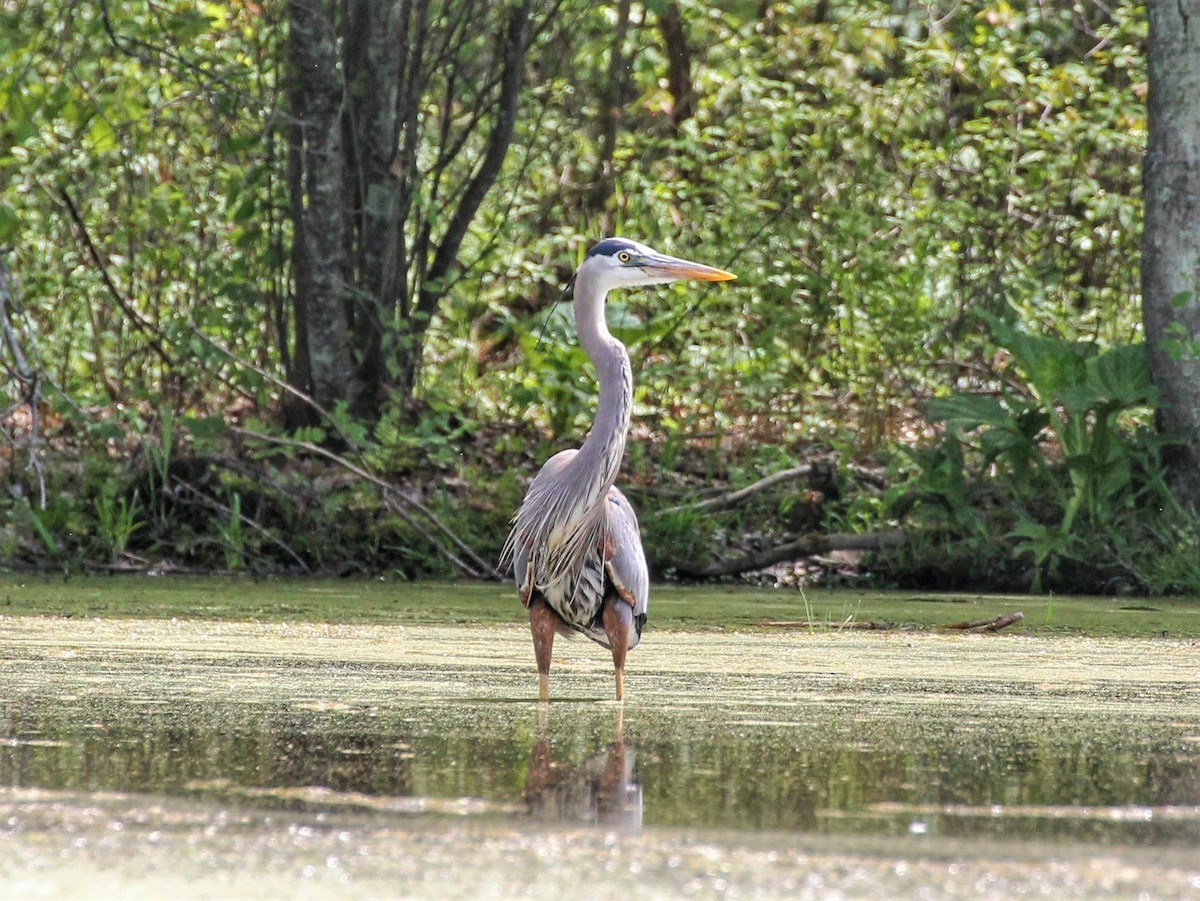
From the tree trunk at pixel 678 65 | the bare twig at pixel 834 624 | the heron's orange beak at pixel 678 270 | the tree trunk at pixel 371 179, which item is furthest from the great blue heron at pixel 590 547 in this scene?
the tree trunk at pixel 678 65

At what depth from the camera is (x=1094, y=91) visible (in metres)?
9.65

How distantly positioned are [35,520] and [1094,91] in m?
6.05

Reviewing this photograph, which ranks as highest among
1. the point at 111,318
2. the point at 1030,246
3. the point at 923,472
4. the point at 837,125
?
the point at 837,125

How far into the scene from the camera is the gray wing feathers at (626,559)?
13.4 feet

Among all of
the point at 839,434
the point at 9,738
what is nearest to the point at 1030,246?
the point at 839,434

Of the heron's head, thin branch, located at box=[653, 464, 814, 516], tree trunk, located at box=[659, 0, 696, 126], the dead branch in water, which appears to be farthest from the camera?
tree trunk, located at box=[659, 0, 696, 126]

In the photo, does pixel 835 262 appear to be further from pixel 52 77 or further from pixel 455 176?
pixel 52 77

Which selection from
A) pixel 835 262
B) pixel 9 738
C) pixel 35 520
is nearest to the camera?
pixel 9 738

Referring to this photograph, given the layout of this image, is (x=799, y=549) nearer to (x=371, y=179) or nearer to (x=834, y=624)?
(x=834, y=624)

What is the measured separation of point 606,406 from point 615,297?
4.52m

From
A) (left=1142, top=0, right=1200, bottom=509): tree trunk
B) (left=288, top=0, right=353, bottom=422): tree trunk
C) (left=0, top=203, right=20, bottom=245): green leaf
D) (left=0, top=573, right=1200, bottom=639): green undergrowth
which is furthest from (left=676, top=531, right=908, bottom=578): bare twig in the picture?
(left=0, top=203, right=20, bottom=245): green leaf

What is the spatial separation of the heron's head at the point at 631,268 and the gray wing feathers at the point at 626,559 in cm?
57

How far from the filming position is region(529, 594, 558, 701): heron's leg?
3877mm

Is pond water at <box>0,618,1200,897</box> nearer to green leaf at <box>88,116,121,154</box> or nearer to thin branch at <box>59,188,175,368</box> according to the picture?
thin branch at <box>59,188,175,368</box>
